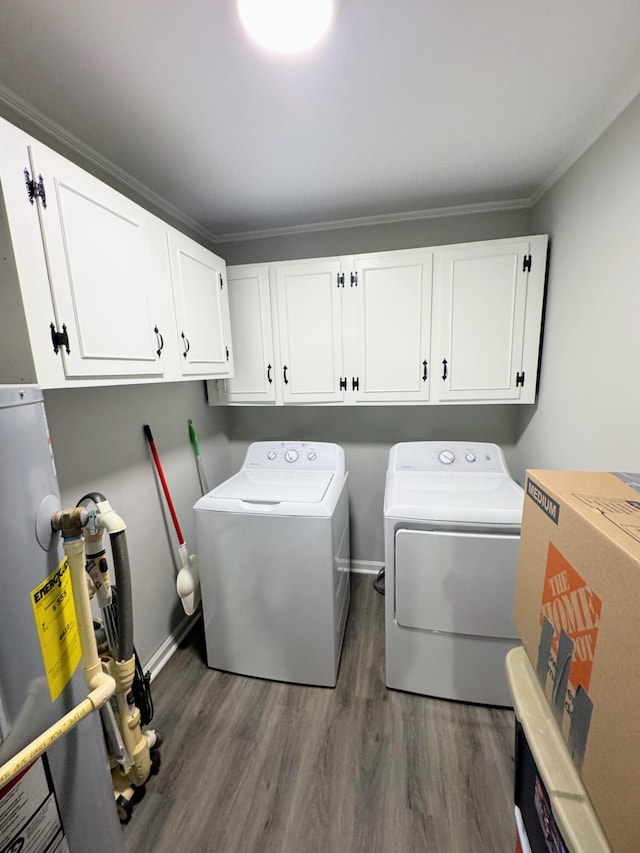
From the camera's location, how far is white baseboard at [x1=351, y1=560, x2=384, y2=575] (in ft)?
8.37

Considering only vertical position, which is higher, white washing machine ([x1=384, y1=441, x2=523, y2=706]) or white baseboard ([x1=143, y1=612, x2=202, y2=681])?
white washing machine ([x1=384, y1=441, x2=523, y2=706])

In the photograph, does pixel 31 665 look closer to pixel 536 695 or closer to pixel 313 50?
pixel 536 695

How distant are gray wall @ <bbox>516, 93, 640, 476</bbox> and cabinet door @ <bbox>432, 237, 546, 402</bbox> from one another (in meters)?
0.09

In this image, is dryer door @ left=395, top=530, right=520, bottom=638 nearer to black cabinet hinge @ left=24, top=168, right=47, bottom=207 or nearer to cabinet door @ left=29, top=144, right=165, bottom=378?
cabinet door @ left=29, top=144, right=165, bottom=378

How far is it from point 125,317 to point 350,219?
1.57 meters

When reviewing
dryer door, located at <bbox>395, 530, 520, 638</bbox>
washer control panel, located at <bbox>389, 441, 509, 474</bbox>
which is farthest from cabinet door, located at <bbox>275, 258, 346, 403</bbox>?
dryer door, located at <bbox>395, 530, 520, 638</bbox>

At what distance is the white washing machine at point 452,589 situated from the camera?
56.3 inches

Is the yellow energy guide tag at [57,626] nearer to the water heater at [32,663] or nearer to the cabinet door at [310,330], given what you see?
the water heater at [32,663]

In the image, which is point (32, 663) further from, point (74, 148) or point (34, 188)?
point (74, 148)

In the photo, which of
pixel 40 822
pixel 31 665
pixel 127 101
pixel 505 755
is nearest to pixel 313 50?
pixel 127 101

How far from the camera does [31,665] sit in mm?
684

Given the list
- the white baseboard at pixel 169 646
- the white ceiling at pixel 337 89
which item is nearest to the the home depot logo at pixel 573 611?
the white ceiling at pixel 337 89

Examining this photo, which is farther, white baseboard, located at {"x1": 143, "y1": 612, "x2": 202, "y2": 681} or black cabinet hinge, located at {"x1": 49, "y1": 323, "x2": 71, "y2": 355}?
white baseboard, located at {"x1": 143, "y1": 612, "x2": 202, "y2": 681}

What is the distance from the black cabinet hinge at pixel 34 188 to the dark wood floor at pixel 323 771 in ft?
6.77
